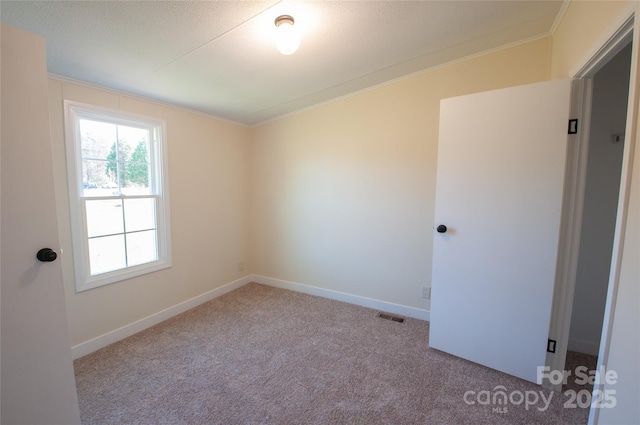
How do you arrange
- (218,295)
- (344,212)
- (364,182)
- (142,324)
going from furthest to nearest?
(218,295) → (344,212) → (364,182) → (142,324)

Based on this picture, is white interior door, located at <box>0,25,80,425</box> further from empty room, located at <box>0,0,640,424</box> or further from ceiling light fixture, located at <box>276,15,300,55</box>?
ceiling light fixture, located at <box>276,15,300,55</box>

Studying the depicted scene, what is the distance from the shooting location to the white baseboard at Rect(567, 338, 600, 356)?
2.00 meters

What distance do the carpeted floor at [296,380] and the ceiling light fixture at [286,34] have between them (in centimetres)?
221

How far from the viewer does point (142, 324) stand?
96.6 inches

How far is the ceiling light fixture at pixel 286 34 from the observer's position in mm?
1506

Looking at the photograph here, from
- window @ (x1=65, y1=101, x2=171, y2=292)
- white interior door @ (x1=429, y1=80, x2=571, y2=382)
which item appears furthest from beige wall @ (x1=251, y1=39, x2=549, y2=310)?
window @ (x1=65, y1=101, x2=171, y2=292)

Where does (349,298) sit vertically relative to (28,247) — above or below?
below

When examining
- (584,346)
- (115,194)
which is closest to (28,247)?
(115,194)

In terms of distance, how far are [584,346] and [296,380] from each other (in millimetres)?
2306

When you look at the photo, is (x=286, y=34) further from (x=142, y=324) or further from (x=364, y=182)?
(x=142, y=324)

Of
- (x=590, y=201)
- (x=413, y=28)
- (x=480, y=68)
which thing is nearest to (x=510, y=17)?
(x=480, y=68)

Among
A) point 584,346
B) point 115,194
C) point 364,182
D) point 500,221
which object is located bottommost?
point 584,346

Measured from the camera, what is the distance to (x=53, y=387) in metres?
1.20

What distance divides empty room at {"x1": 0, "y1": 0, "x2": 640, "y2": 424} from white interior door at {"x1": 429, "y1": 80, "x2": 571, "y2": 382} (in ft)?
0.05
